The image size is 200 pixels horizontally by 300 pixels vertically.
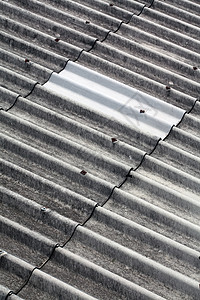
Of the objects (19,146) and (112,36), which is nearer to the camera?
(19,146)

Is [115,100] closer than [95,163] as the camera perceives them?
No

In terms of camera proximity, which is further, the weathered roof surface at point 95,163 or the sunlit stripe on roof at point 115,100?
the sunlit stripe on roof at point 115,100

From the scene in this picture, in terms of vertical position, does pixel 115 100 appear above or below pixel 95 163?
above

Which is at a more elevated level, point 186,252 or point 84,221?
point 186,252

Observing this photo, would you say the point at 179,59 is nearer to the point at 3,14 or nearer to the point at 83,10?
the point at 83,10

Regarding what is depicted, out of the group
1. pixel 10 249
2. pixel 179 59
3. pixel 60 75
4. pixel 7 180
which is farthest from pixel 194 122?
pixel 10 249

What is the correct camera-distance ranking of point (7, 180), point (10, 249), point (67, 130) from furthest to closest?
point (67, 130)
point (7, 180)
point (10, 249)

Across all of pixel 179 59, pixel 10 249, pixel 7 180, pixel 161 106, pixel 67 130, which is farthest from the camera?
pixel 179 59

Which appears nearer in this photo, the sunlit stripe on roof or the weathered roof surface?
the weathered roof surface
